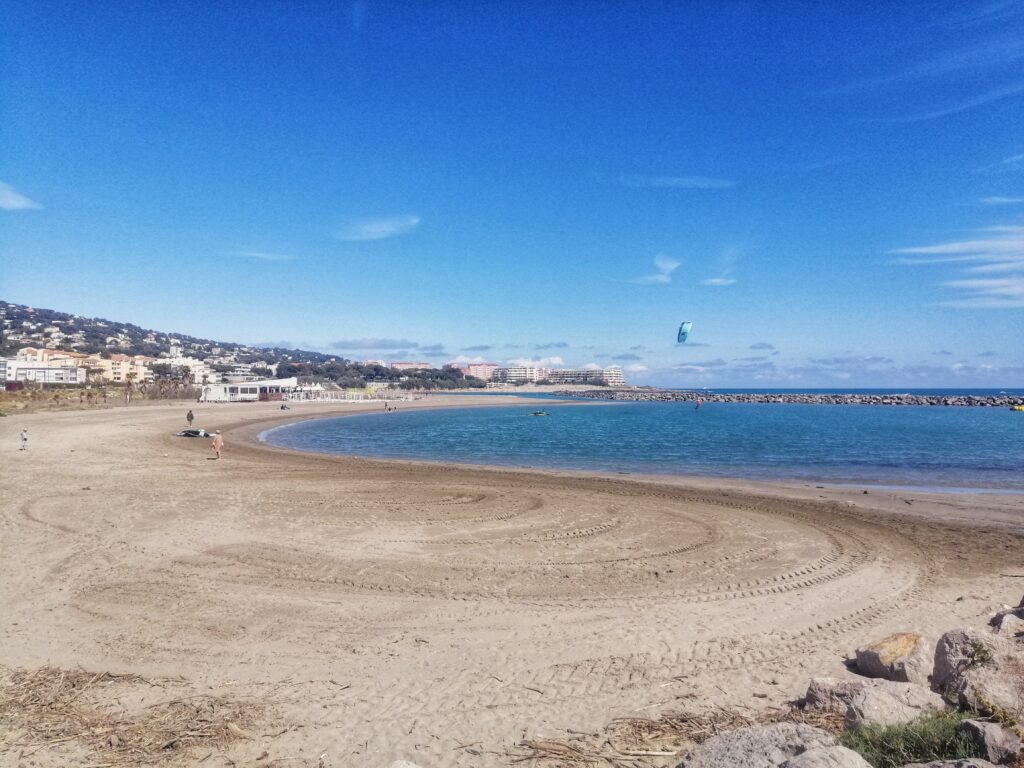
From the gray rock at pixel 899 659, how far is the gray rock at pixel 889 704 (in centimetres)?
82

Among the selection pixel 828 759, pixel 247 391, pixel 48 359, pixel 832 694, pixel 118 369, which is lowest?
pixel 247 391

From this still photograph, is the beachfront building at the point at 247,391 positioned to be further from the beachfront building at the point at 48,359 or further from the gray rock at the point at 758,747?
the gray rock at the point at 758,747

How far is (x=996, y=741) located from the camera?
3416 millimetres

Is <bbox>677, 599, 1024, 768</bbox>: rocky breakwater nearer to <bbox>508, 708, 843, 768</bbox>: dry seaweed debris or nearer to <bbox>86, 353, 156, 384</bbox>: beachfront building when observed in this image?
<bbox>508, 708, 843, 768</bbox>: dry seaweed debris

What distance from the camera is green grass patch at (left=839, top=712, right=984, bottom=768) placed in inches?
141

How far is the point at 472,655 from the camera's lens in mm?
6867

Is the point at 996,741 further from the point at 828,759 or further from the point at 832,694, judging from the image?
the point at 832,694

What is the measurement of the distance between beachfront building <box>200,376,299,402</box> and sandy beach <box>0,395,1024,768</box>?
7339 centimetres

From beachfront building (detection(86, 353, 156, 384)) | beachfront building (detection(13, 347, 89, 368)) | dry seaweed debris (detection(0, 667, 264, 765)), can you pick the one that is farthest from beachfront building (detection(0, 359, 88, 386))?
dry seaweed debris (detection(0, 667, 264, 765))

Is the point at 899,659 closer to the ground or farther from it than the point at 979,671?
closer to the ground

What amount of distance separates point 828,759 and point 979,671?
2.44 meters

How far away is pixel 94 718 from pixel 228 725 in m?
1.21

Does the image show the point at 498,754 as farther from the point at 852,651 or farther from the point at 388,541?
the point at 388,541

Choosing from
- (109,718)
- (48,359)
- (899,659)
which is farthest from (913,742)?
(48,359)
